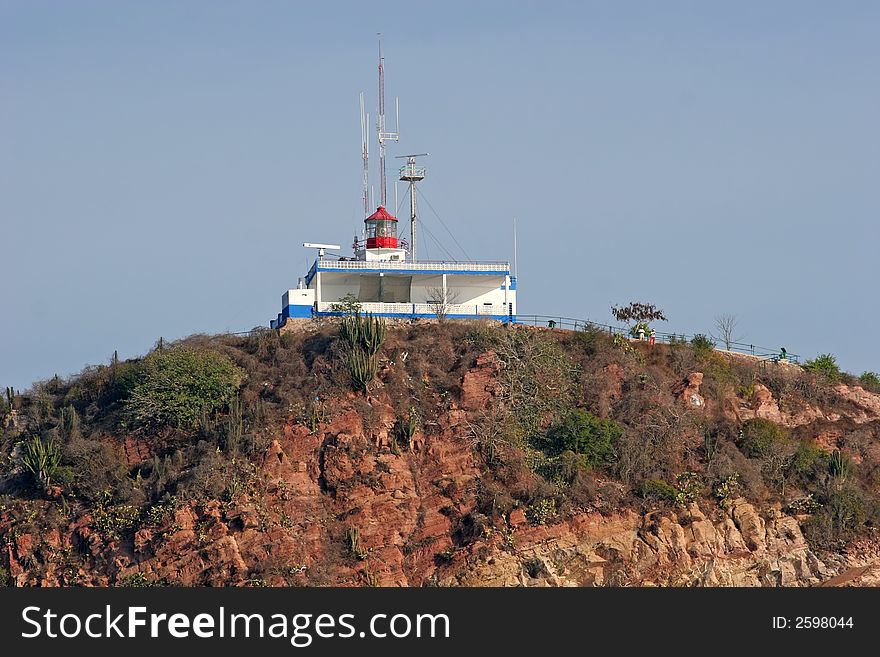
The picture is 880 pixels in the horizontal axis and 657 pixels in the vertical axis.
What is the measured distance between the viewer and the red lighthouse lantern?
69.4 metres

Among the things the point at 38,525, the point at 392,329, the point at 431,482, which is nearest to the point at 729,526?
the point at 431,482

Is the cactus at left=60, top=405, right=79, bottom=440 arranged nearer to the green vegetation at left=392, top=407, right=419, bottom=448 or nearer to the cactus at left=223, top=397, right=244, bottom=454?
the cactus at left=223, top=397, right=244, bottom=454

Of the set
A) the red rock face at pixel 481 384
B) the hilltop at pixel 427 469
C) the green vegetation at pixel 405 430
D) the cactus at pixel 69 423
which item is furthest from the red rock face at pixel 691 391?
the cactus at pixel 69 423

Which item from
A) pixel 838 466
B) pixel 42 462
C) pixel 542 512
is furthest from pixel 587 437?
pixel 42 462

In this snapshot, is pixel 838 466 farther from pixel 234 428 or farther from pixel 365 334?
pixel 234 428

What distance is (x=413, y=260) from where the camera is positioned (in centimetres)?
6812

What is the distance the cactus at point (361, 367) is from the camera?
60750mm

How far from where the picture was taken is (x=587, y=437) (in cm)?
6012

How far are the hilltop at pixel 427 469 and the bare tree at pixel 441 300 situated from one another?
1.90 m

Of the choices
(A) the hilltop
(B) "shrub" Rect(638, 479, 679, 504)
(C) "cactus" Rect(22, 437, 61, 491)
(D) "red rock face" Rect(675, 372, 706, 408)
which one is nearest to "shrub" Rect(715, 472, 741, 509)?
(A) the hilltop

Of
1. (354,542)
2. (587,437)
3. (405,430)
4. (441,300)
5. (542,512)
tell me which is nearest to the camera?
(354,542)

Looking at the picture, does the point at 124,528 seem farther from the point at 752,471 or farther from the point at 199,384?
the point at 752,471

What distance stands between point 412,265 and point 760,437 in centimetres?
1531

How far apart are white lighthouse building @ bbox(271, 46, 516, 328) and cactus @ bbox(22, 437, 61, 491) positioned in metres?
11.6
